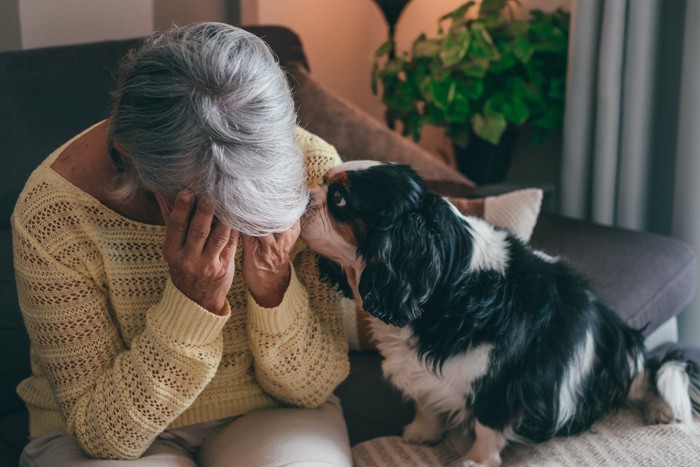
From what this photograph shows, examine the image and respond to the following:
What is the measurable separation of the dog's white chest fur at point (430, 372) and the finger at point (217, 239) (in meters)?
0.40

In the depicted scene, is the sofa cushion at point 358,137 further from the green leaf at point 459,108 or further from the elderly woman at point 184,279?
the elderly woman at point 184,279

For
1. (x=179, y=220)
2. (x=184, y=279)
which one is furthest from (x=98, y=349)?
(x=179, y=220)

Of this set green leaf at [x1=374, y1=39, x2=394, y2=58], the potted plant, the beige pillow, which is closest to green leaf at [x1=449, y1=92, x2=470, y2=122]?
the potted plant

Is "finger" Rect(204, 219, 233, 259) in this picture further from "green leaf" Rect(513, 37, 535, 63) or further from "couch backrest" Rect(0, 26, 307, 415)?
"green leaf" Rect(513, 37, 535, 63)

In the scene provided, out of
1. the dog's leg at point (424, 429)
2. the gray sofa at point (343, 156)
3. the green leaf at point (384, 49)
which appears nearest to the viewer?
the dog's leg at point (424, 429)

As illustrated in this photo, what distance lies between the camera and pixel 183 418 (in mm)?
1509

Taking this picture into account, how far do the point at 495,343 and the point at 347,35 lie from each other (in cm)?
204

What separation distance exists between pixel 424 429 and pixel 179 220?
0.69 meters

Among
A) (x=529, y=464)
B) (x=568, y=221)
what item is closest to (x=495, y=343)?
(x=529, y=464)

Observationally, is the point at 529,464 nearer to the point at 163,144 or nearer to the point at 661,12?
the point at 163,144

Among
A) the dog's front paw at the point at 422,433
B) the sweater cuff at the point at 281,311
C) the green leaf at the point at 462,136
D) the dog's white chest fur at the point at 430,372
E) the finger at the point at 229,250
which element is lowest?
the dog's front paw at the point at 422,433

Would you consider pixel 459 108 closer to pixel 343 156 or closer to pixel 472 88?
pixel 472 88

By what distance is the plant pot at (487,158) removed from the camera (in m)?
2.69

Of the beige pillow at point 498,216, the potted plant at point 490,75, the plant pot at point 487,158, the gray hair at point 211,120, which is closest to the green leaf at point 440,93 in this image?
the potted plant at point 490,75
